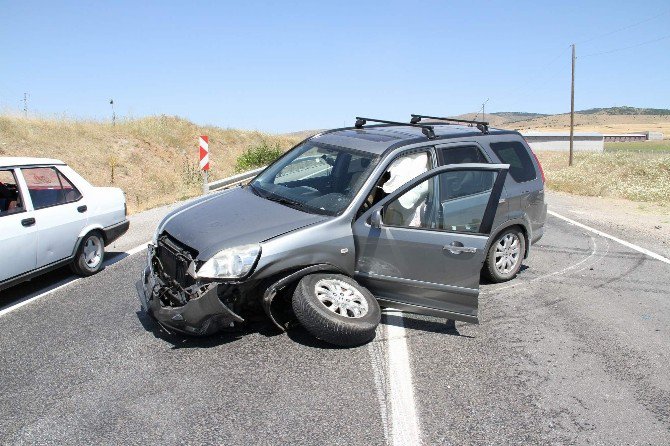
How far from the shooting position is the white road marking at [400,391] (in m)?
4.05

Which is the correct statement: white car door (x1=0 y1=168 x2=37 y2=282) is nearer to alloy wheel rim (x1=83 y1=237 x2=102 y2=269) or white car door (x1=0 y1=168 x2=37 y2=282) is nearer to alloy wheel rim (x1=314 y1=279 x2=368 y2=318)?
alloy wheel rim (x1=83 y1=237 x2=102 y2=269)

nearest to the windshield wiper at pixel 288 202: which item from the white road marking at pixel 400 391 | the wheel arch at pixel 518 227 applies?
the white road marking at pixel 400 391

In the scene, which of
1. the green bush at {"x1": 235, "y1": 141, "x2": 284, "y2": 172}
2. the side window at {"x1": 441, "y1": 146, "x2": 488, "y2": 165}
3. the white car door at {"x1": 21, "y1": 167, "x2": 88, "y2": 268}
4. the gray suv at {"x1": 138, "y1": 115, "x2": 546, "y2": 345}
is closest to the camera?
the gray suv at {"x1": 138, "y1": 115, "x2": 546, "y2": 345}

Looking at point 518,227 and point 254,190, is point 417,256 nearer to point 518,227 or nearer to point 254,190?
point 254,190

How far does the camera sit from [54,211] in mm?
7301

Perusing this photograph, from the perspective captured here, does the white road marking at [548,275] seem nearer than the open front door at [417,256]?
No

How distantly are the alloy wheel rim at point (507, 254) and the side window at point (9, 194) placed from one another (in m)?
5.46

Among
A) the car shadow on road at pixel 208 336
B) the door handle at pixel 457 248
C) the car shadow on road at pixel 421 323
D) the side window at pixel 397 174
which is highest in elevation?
the side window at pixel 397 174

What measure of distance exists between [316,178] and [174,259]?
1.85 metres

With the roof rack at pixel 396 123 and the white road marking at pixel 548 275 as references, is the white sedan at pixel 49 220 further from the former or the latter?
the white road marking at pixel 548 275

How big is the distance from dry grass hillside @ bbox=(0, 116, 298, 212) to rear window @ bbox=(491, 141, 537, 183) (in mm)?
14565

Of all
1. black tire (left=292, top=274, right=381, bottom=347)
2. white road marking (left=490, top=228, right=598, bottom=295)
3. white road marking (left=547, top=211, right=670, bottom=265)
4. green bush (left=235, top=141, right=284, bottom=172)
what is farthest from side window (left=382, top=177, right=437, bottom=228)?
green bush (left=235, top=141, right=284, bottom=172)

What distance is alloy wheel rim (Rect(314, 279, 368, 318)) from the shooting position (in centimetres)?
539

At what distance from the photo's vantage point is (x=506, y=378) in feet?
16.3
